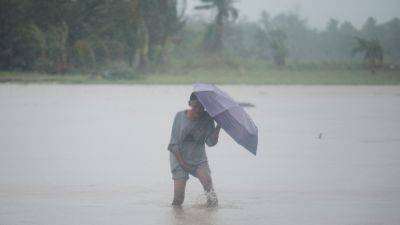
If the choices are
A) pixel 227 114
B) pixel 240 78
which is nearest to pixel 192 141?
pixel 227 114

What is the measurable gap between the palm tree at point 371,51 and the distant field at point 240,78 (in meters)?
0.94

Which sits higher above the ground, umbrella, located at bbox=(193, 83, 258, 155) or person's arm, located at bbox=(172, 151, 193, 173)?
umbrella, located at bbox=(193, 83, 258, 155)

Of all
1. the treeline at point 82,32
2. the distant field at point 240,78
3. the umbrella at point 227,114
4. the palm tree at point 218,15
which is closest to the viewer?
the umbrella at point 227,114

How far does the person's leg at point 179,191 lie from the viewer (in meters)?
8.22

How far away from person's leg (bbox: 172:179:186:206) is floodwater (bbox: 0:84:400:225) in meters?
0.11

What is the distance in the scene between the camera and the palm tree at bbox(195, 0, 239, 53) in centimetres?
6203

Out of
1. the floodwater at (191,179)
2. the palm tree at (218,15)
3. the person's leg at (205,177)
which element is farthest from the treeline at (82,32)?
the person's leg at (205,177)

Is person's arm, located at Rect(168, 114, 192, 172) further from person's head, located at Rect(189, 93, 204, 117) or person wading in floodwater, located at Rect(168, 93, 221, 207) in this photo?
person's head, located at Rect(189, 93, 204, 117)

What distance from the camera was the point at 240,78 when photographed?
4406 centimetres

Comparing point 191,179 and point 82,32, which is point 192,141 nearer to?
point 191,179

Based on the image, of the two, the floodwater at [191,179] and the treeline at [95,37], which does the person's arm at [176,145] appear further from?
the treeline at [95,37]

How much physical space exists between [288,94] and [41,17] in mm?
21615

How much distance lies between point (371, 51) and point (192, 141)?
47.5m

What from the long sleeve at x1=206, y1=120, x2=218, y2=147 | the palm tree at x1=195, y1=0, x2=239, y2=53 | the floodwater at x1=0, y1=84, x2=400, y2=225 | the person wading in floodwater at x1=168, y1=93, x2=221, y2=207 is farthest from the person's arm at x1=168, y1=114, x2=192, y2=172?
the palm tree at x1=195, y1=0, x2=239, y2=53
